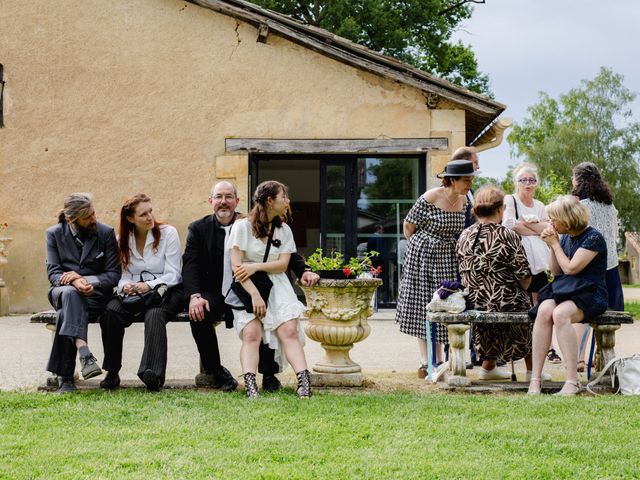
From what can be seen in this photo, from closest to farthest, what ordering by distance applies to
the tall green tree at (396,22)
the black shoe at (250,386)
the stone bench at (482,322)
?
1. the black shoe at (250,386)
2. the stone bench at (482,322)
3. the tall green tree at (396,22)

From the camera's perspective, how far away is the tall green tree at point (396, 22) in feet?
66.3

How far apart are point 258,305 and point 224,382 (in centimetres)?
67

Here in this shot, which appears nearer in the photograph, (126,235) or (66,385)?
(66,385)

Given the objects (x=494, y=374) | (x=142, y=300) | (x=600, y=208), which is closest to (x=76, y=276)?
(x=142, y=300)

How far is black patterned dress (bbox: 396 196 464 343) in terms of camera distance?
20.2 feet

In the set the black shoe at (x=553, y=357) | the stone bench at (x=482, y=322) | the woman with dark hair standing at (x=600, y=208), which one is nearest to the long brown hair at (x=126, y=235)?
the stone bench at (x=482, y=322)

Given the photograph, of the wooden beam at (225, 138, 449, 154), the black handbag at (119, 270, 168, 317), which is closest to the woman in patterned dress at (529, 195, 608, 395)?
the black handbag at (119, 270, 168, 317)

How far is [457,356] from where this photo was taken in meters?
5.74

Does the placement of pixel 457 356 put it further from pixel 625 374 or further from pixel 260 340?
pixel 260 340

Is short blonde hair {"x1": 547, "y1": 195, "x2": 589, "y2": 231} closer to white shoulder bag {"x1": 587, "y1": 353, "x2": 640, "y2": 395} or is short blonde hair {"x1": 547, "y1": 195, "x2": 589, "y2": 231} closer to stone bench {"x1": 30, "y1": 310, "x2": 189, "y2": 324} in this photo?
white shoulder bag {"x1": 587, "y1": 353, "x2": 640, "y2": 395}

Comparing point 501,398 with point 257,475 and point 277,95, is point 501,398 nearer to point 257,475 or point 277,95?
point 257,475

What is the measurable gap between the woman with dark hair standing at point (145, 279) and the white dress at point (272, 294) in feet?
1.65

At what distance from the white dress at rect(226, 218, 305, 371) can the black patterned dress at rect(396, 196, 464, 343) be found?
102 centimetres

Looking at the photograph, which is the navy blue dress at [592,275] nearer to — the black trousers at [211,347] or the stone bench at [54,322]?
the black trousers at [211,347]
